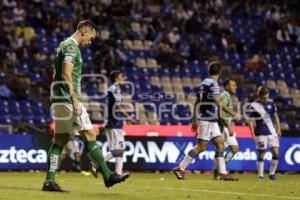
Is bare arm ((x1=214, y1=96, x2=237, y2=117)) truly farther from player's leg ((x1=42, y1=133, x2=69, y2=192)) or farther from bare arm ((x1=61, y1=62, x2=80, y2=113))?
bare arm ((x1=61, y1=62, x2=80, y2=113))

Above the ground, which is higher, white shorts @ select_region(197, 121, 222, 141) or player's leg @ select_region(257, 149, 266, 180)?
white shorts @ select_region(197, 121, 222, 141)

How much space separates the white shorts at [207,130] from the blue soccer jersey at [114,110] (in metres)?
1.99

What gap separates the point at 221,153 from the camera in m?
18.0

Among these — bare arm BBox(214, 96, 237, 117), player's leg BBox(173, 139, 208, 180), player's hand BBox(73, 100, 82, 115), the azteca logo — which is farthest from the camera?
the azteca logo

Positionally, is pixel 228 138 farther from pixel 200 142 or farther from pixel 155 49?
pixel 155 49

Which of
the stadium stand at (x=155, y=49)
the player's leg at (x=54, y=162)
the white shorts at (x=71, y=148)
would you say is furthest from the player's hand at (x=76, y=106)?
the stadium stand at (x=155, y=49)

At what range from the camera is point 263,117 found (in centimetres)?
1995

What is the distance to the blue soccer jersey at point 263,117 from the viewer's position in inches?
787

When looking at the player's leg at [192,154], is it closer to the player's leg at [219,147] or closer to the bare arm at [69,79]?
the player's leg at [219,147]

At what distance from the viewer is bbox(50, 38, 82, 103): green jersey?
1249 cm

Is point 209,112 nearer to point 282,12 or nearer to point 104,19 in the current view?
point 104,19

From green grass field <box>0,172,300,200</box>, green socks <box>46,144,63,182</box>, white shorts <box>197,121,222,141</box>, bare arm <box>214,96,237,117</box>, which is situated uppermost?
bare arm <box>214,96,237,117</box>

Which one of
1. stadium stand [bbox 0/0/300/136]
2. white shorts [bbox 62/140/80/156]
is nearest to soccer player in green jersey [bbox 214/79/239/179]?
white shorts [bbox 62/140/80/156]

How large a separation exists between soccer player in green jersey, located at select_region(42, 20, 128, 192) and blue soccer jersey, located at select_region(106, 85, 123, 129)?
5.47 metres
